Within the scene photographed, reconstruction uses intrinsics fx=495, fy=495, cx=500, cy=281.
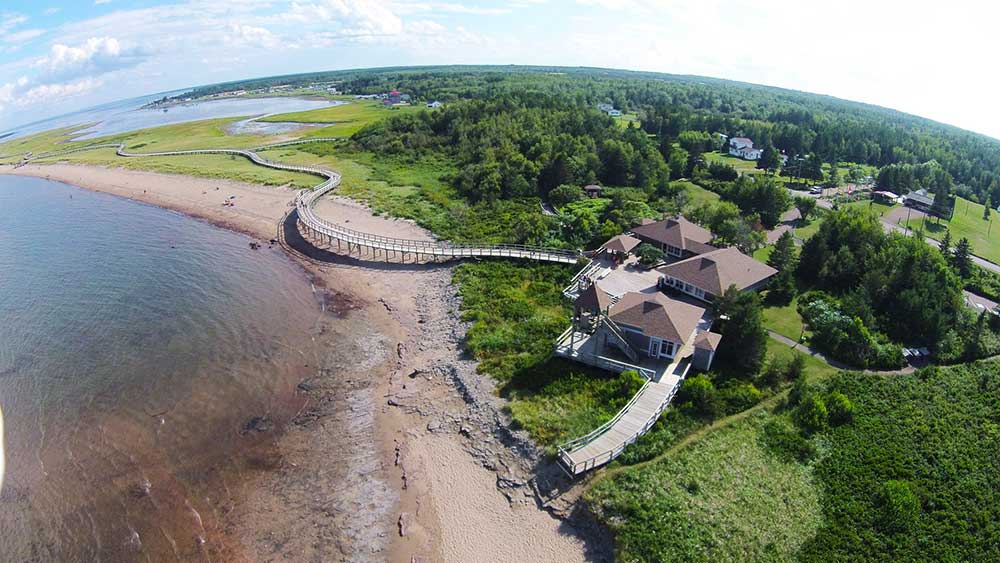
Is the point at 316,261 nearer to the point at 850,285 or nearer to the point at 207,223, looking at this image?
the point at 207,223

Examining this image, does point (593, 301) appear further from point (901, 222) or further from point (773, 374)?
point (901, 222)

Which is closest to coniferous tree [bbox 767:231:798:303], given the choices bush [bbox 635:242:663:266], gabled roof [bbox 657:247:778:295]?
gabled roof [bbox 657:247:778:295]

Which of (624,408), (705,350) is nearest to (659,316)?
(705,350)

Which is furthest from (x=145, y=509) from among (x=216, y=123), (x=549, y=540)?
(x=216, y=123)

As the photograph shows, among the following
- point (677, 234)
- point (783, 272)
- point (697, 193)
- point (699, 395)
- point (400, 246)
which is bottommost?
point (699, 395)

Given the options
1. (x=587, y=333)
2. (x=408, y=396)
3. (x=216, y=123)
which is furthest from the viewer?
(x=216, y=123)


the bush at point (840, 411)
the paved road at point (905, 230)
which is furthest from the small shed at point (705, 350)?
the paved road at point (905, 230)

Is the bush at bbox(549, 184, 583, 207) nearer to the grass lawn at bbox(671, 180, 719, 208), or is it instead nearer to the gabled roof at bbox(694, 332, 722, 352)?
the grass lawn at bbox(671, 180, 719, 208)
